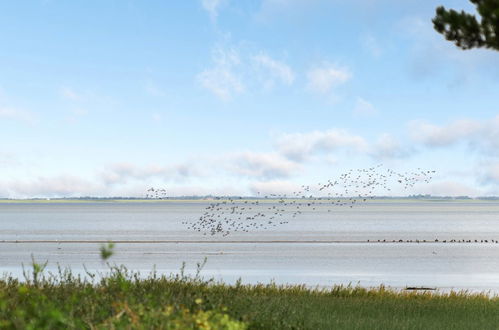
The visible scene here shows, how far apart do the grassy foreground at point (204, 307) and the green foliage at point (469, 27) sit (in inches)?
206

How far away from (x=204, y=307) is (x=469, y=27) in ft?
24.1

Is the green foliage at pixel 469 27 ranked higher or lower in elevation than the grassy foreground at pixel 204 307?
higher

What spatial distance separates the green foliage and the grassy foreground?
17.1 feet

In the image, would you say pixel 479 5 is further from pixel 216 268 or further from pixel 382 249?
pixel 382 249

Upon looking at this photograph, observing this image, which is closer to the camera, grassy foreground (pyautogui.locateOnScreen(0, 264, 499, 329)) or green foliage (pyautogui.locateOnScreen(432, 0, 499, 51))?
grassy foreground (pyautogui.locateOnScreen(0, 264, 499, 329))

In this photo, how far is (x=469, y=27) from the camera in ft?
48.3

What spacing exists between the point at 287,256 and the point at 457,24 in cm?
4212

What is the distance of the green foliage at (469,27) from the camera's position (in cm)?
1385

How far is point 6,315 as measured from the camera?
34.0 feet

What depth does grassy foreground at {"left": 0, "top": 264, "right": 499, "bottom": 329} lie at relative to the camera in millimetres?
9086

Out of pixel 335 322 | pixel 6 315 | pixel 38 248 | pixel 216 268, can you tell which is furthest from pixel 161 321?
pixel 38 248

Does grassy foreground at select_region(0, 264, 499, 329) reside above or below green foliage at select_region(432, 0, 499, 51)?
below

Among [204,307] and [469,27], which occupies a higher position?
[469,27]

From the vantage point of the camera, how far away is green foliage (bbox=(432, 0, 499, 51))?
13852mm
